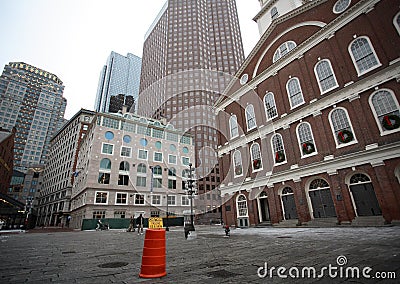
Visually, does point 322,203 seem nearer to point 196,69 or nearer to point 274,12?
point 274,12

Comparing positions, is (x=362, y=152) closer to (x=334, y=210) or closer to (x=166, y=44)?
(x=334, y=210)

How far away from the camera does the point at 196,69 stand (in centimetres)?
8731

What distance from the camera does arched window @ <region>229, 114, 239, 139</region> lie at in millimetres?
24862

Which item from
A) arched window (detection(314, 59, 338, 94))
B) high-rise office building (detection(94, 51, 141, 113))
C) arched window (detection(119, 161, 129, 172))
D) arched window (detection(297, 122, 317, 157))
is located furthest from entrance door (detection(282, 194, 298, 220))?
high-rise office building (detection(94, 51, 141, 113))

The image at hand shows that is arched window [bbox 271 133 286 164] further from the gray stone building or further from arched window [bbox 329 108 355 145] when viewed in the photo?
the gray stone building

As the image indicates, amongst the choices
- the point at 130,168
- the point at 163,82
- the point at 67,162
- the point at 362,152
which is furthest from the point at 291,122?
the point at 163,82

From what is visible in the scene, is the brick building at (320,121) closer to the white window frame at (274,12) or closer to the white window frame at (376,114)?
the white window frame at (376,114)

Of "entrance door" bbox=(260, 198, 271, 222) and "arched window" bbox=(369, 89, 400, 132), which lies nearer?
"arched window" bbox=(369, 89, 400, 132)

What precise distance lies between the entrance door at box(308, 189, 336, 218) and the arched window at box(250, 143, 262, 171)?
5.66 meters

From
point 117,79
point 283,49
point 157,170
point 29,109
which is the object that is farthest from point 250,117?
point 117,79

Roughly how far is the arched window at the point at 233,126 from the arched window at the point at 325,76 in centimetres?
998

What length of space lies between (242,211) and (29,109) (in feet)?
477

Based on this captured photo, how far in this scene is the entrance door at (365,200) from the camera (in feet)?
44.2

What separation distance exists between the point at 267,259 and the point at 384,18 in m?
18.9
